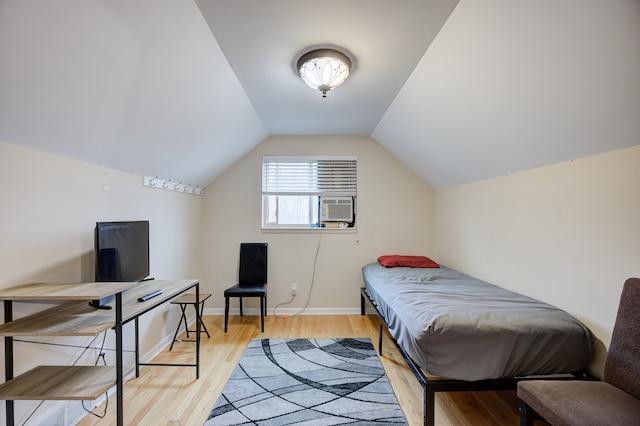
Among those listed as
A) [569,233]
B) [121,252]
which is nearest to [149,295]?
[121,252]

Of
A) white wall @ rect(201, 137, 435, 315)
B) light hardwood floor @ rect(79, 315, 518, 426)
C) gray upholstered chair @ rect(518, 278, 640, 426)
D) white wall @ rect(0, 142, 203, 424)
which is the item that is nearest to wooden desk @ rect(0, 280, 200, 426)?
white wall @ rect(0, 142, 203, 424)

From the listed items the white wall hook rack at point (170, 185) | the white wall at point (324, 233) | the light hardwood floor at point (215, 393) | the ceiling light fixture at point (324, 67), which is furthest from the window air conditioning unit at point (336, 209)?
the ceiling light fixture at point (324, 67)

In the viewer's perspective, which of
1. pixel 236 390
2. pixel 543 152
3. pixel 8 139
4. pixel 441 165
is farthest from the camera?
pixel 441 165

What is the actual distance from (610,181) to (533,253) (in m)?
0.73

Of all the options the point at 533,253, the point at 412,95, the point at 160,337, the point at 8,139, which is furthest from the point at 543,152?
the point at 160,337

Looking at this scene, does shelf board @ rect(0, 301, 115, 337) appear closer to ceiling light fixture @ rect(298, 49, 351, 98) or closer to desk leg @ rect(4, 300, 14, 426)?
desk leg @ rect(4, 300, 14, 426)

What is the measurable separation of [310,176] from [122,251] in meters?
2.39

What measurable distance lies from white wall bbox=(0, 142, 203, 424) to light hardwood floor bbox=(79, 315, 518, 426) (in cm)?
29

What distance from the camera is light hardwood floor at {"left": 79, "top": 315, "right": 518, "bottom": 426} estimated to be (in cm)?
172

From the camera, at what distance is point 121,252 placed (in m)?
1.81

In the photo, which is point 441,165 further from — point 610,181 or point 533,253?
point 610,181

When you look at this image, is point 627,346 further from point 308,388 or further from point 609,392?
point 308,388

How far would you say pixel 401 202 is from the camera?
3672 mm

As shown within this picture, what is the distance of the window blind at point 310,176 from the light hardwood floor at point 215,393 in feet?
5.93
